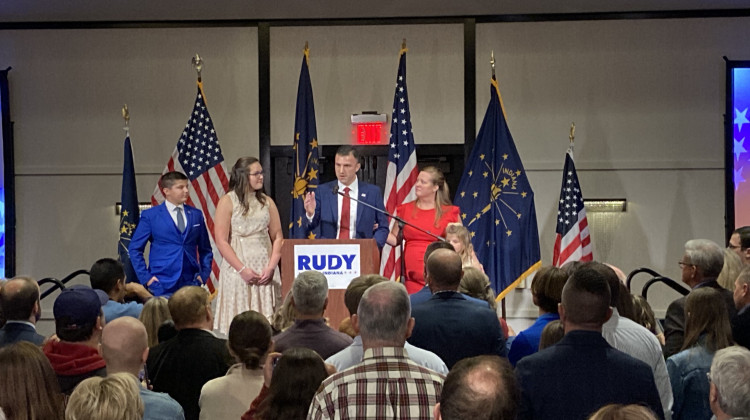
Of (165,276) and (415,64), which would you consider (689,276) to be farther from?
(415,64)

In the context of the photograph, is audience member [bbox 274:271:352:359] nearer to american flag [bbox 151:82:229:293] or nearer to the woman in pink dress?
the woman in pink dress

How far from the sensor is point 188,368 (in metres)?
4.01

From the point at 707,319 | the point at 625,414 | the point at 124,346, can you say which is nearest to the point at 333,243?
the point at 707,319

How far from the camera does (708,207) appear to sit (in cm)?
976

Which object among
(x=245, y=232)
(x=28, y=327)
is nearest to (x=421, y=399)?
(x=28, y=327)

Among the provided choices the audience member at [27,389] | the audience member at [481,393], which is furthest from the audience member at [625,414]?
the audience member at [27,389]

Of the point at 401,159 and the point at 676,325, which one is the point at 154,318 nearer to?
the point at 676,325

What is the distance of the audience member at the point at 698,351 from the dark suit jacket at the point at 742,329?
27 cm

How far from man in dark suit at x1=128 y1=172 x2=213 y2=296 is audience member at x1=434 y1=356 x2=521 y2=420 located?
5330 mm

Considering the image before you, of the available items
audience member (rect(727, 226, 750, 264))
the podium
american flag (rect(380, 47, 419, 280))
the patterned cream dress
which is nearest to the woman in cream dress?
the patterned cream dress

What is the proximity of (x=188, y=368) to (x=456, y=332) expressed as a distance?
1130 mm

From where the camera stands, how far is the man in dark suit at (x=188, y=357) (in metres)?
4.01

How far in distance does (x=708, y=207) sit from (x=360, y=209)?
424 centimetres

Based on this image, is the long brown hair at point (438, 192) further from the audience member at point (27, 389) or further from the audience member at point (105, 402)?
the audience member at point (105, 402)
